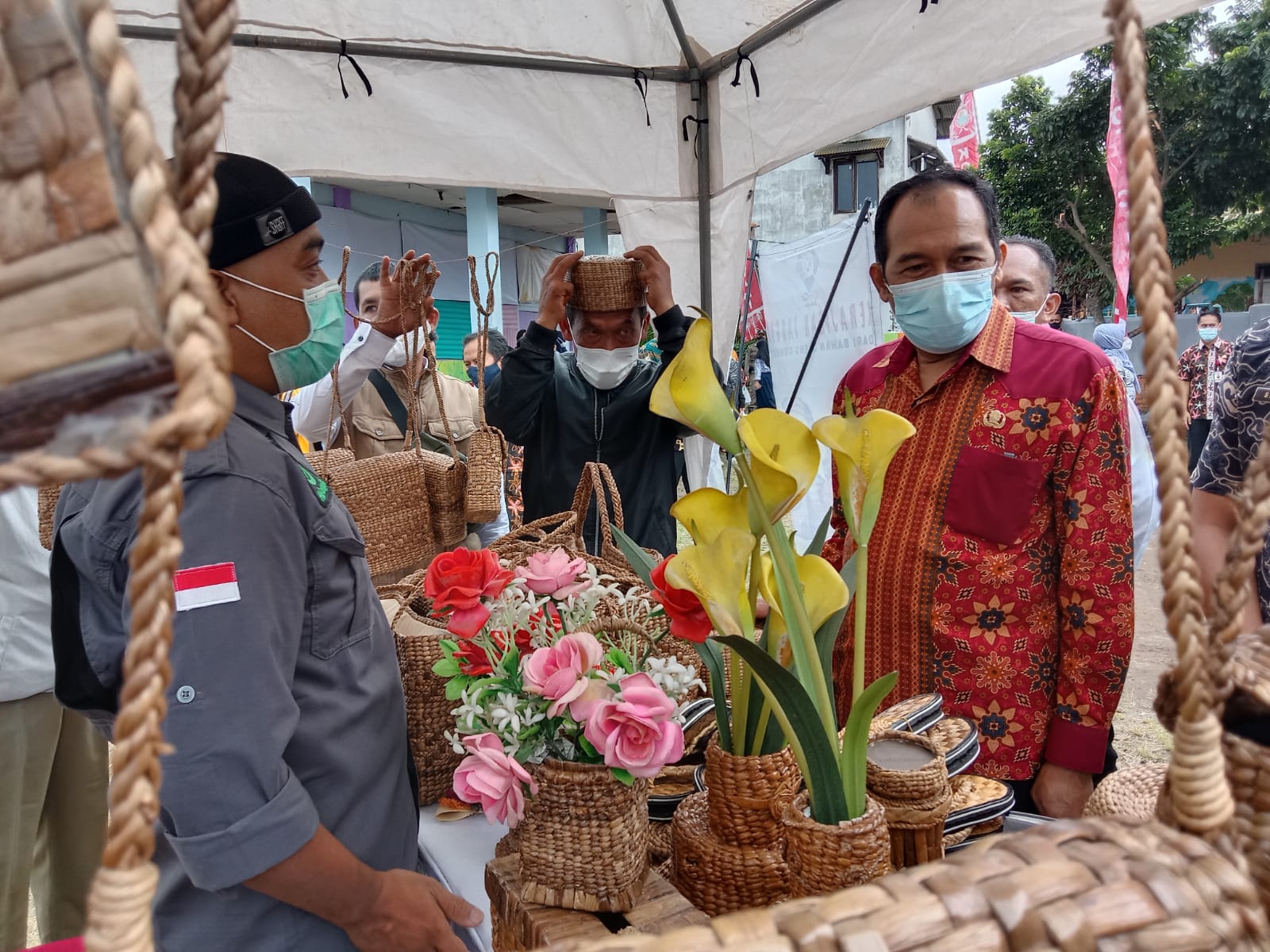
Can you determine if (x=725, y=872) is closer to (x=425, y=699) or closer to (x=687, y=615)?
(x=687, y=615)

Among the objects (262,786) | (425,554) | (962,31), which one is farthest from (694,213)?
(262,786)

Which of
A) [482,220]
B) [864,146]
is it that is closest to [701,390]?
[482,220]

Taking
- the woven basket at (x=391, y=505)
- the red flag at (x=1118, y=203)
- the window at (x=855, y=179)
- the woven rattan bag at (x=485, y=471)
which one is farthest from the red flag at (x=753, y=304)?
the window at (x=855, y=179)

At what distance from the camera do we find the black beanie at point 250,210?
1266mm

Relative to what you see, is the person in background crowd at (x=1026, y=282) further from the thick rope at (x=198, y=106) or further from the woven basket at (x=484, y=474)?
the thick rope at (x=198, y=106)

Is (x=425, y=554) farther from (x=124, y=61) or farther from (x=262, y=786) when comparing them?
(x=124, y=61)

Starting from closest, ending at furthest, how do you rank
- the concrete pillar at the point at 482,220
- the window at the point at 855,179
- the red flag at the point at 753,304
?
the red flag at the point at 753,304
the concrete pillar at the point at 482,220
the window at the point at 855,179

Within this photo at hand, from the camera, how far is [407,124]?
2.57 meters

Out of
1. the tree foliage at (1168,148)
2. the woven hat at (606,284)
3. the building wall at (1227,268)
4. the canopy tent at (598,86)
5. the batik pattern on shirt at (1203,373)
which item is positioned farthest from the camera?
the building wall at (1227,268)

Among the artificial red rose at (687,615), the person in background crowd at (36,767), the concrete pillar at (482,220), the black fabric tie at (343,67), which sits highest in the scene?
the concrete pillar at (482,220)

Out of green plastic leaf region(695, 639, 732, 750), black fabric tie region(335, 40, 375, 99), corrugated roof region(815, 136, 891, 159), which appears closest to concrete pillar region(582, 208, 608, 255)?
corrugated roof region(815, 136, 891, 159)

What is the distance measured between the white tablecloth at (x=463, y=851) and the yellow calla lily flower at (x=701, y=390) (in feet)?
3.28

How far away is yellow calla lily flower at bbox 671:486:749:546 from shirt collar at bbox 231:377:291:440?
0.69 metres

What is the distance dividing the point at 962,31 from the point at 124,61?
2180 millimetres
